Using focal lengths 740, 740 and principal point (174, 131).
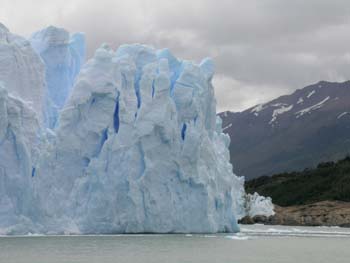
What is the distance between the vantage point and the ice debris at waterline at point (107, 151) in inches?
1217

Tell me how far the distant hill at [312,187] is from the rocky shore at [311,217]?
3.55 m

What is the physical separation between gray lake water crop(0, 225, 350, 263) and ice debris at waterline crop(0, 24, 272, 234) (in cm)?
114

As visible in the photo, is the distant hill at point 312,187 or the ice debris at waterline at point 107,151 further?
the distant hill at point 312,187

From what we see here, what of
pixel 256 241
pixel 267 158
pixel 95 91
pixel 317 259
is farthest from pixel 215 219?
pixel 267 158

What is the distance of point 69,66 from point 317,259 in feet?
58.5

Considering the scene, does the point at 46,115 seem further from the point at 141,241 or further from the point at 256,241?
the point at 256,241

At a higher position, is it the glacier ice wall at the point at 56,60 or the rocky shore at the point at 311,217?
the glacier ice wall at the point at 56,60

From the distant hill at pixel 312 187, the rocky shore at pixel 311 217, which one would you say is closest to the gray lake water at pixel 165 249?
the rocky shore at pixel 311 217

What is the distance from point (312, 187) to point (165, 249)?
4644 centimetres

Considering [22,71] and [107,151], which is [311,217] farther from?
[22,71]

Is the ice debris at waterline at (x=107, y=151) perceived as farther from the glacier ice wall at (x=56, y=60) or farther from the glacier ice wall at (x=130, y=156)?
the glacier ice wall at (x=56, y=60)

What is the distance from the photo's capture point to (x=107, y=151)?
31.5 meters

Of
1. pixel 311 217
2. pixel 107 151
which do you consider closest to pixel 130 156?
pixel 107 151

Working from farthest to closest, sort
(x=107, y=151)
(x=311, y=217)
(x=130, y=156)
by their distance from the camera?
(x=311, y=217), (x=107, y=151), (x=130, y=156)
